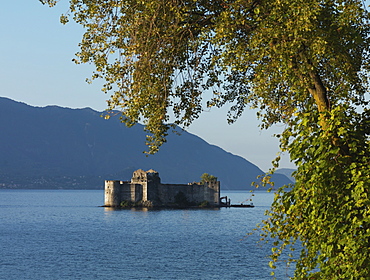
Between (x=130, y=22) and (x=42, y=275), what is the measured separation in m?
53.7

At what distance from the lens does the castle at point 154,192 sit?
15438cm

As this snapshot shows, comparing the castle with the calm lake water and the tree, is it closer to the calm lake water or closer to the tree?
the calm lake water

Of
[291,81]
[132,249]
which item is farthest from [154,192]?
[291,81]

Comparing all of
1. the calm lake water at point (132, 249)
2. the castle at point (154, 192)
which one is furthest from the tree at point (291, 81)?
the castle at point (154, 192)

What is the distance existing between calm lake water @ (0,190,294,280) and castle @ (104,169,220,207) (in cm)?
928

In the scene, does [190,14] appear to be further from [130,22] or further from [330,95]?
[330,95]

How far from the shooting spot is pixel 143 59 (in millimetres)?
12164

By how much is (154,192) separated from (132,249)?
227 feet

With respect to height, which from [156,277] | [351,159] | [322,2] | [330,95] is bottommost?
[156,277]

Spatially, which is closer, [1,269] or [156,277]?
[156,277]

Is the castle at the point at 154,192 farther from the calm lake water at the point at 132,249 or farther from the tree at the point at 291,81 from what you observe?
the tree at the point at 291,81

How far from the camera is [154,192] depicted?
514ft

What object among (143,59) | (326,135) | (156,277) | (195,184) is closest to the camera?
(326,135)

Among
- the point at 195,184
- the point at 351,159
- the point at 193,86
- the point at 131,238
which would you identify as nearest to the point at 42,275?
the point at 131,238
